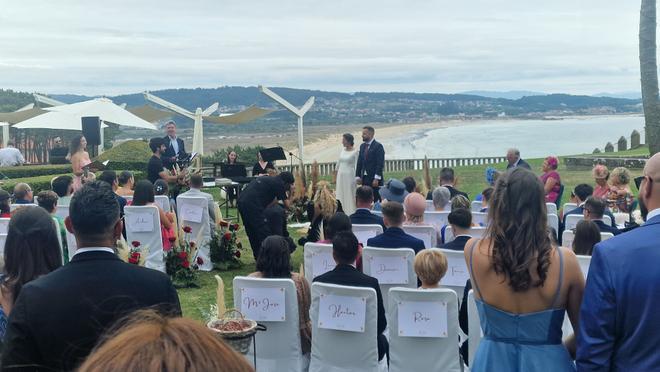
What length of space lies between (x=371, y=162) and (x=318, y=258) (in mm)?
7331

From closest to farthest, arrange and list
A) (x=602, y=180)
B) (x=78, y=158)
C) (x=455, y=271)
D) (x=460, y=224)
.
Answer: (x=455, y=271), (x=460, y=224), (x=602, y=180), (x=78, y=158)

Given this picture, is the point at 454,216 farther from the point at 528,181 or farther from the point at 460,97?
the point at 460,97

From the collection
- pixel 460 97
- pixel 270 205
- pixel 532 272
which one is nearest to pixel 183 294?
pixel 270 205

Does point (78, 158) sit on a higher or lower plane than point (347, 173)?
higher

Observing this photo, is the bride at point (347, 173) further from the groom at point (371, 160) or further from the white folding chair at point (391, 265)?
the white folding chair at point (391, 265)

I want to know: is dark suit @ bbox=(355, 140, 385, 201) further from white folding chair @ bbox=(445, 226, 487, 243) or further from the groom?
white folding chair @ bbox=(445, 226, 487, 243)

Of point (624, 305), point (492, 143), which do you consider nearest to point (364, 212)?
point (624, 305)

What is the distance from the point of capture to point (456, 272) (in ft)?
20.4

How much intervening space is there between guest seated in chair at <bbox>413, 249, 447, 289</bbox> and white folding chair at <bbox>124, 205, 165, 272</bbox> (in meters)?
4.90

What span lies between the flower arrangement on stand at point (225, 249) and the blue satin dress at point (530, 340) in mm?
7707

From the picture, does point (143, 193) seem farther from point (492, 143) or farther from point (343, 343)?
point (492, 143)

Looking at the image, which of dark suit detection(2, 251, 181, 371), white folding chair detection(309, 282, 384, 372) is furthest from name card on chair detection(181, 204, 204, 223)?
dark suit detection(2, 251, 181, 371)

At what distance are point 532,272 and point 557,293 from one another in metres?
0.15

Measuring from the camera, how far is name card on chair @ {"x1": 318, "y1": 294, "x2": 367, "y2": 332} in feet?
16.8
